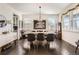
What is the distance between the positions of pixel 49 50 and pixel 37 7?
4.22ft

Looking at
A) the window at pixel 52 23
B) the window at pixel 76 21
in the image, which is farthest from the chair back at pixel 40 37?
the window at pixel 76 21

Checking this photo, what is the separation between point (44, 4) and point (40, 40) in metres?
1.54

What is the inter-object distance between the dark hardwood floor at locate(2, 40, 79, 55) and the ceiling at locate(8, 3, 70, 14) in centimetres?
91

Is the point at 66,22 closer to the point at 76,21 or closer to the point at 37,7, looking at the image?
the point at 76,21

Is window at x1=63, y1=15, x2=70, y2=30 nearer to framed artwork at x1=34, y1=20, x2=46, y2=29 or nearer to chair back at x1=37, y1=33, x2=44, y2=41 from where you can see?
framed artwork at x1=34, y1=20, x2=46, y2=29

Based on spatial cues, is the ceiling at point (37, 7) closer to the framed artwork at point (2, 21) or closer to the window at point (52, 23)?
the window at point (52, 23)

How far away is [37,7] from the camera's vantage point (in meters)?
3.07

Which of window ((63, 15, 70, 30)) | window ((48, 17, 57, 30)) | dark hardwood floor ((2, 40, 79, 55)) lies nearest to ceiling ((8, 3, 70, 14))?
window ((48, 17, 57, 30))

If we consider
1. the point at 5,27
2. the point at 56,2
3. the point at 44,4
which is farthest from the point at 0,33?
the point at 56,2

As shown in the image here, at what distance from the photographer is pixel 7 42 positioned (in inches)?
129

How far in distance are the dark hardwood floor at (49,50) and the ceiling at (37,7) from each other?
0.91 meters

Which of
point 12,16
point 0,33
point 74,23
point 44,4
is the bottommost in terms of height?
point 0,33

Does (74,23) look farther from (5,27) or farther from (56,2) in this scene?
(5,27)

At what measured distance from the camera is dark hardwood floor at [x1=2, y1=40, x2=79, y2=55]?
10.1ft
